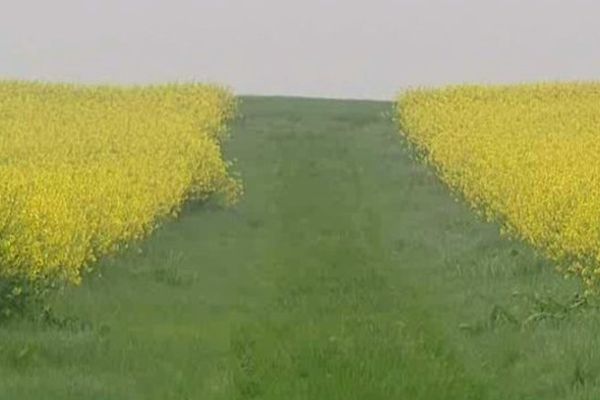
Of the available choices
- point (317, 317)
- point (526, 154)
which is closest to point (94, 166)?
point (526, 154)

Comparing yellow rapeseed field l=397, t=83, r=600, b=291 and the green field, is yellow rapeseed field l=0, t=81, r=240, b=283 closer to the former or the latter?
the green field

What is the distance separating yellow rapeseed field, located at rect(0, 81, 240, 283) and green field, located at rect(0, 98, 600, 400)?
50cm

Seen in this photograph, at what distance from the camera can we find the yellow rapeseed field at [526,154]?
17453mm

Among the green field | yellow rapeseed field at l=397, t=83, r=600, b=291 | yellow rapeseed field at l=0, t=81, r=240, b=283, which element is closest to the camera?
the green field

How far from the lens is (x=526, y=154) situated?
25.4 meters

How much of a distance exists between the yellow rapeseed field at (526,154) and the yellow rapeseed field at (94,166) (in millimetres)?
4662

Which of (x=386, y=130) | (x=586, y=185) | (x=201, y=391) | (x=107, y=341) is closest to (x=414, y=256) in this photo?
(x=586, y=185)

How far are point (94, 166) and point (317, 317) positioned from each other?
29.5ft

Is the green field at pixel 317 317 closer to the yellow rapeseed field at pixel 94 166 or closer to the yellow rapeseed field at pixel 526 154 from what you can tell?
the yellow rapeseed field at pixel 526 154

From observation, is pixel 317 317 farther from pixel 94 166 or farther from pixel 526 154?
pixel 526 154

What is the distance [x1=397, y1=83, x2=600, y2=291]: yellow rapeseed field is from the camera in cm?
1745

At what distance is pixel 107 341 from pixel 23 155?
12.9 m

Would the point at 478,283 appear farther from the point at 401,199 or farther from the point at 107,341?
the point at 401,199

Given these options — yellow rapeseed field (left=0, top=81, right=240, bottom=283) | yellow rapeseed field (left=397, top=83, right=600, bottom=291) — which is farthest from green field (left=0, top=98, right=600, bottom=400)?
yellow rapeseed field (left=0, top=81, right=240, bottom=283)
